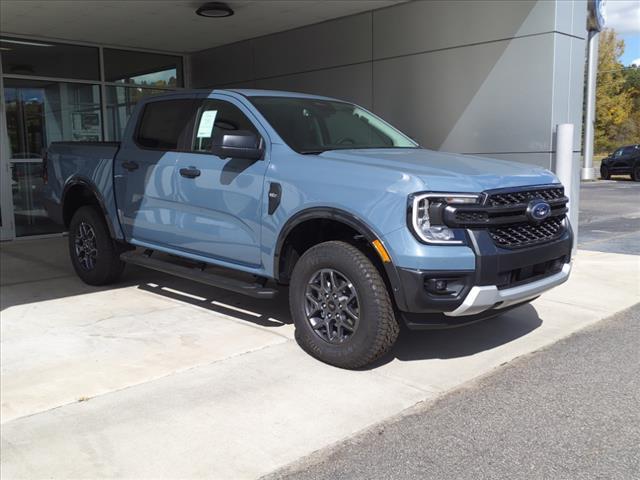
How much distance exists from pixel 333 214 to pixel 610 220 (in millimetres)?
10459

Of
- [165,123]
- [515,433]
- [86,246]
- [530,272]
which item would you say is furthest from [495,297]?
[86,246]

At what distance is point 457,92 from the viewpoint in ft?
27.4

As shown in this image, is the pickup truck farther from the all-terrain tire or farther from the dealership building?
the dealership building

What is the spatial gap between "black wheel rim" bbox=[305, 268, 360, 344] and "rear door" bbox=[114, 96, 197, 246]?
1.82 meters

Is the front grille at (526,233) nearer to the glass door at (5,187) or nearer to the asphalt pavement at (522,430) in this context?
the asphalt pavement at (522,430)

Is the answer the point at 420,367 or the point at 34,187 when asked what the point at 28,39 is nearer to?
the point at 34,187

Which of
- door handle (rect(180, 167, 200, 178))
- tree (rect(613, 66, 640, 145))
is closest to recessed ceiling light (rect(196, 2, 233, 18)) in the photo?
door handle (rect(180, 167, 200, 178))

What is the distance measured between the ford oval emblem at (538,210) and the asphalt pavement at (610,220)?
5454 millimetres

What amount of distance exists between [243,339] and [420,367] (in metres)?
1.50

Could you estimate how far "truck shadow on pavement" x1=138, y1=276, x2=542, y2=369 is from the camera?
4.82 metres

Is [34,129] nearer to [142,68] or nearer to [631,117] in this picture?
[142,68]

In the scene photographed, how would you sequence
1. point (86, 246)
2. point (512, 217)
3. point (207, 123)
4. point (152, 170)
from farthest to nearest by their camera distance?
point (86, 246) < point (152, 170) < point (207, 123) < point (512, 217)

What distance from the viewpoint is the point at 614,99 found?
40.1m

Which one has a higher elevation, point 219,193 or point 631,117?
point 631,117
